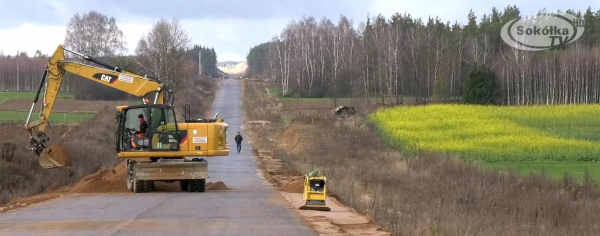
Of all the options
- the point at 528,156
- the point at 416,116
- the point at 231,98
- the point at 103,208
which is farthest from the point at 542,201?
the point at 231,98

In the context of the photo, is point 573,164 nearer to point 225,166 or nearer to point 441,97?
point 225,166

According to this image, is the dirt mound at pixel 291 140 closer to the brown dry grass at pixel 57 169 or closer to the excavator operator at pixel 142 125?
the brown dry grass at pixel 57 169

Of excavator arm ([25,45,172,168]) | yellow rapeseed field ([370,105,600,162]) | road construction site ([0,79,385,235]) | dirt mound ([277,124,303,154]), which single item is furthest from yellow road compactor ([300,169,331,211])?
dirt mound ([277,124,303,154])

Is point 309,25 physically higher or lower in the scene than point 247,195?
higher

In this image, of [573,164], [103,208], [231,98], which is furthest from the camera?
[231,98]

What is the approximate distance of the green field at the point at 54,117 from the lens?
2483 inches

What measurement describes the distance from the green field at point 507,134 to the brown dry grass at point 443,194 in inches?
176

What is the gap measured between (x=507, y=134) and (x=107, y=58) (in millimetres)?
51676

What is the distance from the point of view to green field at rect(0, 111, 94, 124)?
6306cm

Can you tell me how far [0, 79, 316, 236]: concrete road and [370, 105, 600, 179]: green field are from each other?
20949mm

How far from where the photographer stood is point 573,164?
4394 cm

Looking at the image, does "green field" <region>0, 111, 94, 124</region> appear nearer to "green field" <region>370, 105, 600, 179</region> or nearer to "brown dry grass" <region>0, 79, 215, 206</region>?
"brown dry grass" <region>0, 79, 215, 206</region>

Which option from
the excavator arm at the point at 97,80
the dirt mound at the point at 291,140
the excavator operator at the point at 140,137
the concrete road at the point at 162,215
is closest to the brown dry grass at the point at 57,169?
the excavator arm at the point at 97,80

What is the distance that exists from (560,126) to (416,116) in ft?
35.8
